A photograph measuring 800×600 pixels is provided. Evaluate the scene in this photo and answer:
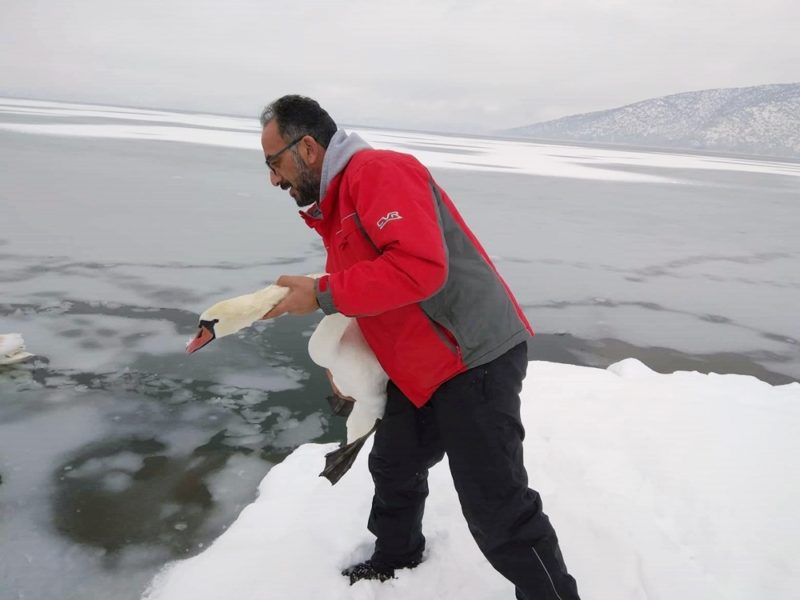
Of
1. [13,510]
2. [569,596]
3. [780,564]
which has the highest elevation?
[569,596]

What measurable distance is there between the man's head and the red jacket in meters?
0.11

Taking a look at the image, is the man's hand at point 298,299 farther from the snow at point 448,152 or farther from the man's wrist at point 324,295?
the snow at point 448,152

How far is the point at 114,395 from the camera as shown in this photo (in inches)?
131

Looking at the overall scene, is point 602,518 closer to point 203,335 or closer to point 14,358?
point 203,335

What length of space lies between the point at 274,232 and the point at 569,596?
22.7 feet

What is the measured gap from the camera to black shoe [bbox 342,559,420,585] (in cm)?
199

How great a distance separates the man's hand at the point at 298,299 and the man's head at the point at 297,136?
32 centimetres

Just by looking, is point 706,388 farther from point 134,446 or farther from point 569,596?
point 134,446

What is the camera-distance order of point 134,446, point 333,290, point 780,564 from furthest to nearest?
point 134,446 < point 780,564 < point 333,290

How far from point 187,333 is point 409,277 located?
11.0 feet

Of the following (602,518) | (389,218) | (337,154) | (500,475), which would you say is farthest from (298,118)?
(602,518)

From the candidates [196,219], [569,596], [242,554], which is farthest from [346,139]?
[196,219]

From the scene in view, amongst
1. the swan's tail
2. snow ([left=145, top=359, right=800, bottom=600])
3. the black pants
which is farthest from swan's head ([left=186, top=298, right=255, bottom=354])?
snow ([left=145, top=359, right=800, bottom=600])

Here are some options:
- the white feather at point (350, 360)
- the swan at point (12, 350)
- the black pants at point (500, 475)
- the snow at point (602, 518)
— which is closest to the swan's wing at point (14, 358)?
the swan at point (12, 350)
